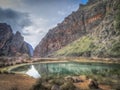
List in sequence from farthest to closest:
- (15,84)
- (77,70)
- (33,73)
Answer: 1. (77,70)
2. (33,73)
3. (15,84)

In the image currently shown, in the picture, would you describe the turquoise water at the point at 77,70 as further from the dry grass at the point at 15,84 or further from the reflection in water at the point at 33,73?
the dry grass at the point at 15,84

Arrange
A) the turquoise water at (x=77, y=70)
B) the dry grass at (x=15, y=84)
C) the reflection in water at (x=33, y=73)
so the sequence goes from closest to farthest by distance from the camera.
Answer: the dry grass at (x=15, y=84) < the reflection in water at (x=33, y=73) < the turquoise water at (x=77, y=70)

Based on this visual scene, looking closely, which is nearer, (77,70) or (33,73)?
(33,73)

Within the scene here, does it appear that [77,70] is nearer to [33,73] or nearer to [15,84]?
[33,73]

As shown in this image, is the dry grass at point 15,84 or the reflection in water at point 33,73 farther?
the reflection in water at point 33,73

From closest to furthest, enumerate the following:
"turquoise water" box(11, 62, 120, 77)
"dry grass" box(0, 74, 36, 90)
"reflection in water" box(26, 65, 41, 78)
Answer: "dry grass" box(0, 74, 36, 90), "reflection in water" box(26, 65, 41, 78), "turquoise water" box(11, 62, 120, 77)

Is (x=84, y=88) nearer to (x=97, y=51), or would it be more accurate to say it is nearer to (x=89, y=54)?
(x=97, y=51)

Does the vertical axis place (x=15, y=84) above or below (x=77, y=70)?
above

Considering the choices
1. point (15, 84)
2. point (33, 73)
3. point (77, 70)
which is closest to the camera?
point (15, 84)

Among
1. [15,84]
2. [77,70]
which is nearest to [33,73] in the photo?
[77,70]

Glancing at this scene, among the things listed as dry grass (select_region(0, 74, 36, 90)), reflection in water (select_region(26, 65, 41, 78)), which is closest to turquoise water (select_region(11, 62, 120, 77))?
reflection in water (select_region(26, 65, 41, 78))

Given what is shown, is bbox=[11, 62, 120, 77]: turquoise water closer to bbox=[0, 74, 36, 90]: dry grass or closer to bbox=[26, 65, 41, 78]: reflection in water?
bbox=[26, 65, 41, 78]: reflection in water

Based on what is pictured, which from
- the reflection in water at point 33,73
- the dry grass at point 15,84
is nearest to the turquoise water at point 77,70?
the reflection in water at point 33,73

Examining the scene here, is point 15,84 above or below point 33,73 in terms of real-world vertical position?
above
